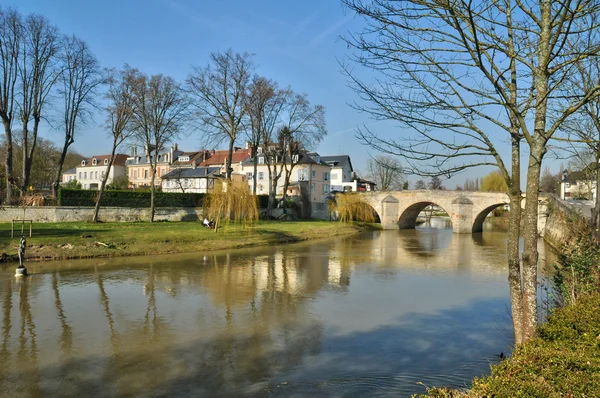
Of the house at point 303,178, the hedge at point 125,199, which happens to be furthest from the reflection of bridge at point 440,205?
the hedge at point 125,199

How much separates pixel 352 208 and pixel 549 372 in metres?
42.3

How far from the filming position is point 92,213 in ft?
100

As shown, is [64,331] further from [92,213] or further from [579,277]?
[92,213]

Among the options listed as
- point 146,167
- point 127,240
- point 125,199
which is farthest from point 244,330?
point 146,167

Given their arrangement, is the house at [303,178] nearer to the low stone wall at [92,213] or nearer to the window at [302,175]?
the window at [302,175]

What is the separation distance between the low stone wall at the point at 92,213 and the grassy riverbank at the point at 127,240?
2407 mm

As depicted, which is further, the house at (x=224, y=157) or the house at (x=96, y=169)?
the house at (x=96, y=169)

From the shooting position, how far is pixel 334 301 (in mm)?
12570

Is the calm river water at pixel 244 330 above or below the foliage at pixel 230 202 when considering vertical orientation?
below

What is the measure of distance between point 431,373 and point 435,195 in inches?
1569

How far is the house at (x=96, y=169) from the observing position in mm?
73375

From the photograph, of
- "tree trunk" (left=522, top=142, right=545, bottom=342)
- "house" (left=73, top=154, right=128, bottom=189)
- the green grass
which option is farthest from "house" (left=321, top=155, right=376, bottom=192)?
the green grass

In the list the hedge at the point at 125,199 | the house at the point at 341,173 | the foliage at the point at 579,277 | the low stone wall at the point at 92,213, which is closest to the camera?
the foliage at the point at 579,277

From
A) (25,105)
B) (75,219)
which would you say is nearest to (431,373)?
(75,219)
